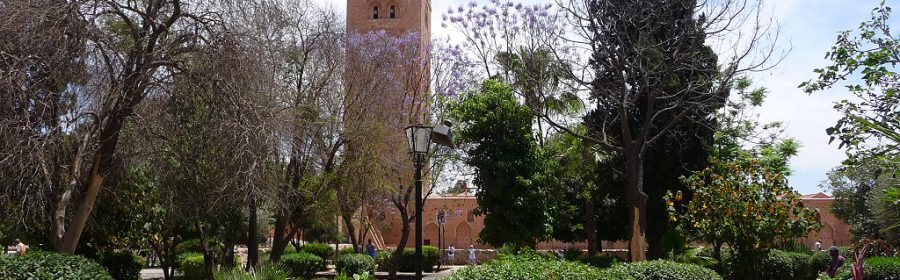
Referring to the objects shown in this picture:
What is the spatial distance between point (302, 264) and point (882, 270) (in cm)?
1451

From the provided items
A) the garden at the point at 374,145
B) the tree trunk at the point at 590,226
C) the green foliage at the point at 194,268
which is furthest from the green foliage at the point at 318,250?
the tree trunk at the point at 590,226

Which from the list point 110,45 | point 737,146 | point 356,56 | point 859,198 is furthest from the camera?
point 859,198

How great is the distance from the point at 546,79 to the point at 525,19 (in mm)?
1978

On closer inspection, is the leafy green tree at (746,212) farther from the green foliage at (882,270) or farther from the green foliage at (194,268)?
the green foliage at (194,268)

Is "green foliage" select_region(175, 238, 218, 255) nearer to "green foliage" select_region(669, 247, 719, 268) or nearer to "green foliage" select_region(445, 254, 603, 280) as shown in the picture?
"green foliage" select_region(669, 247, 719, 268)

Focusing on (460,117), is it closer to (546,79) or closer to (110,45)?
(546,79)

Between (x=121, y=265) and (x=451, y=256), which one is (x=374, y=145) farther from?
(x=451, y=256)

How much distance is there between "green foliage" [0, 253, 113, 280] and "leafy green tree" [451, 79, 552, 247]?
10.1 meters

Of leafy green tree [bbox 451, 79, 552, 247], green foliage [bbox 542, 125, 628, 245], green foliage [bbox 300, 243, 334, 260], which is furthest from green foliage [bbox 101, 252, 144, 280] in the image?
green foliage [bbox 300, 243, 334, 260]

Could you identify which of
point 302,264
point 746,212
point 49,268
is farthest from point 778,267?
point 49,268

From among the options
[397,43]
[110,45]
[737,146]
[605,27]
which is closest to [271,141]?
[110,45]

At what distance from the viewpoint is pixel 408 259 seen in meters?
26.0

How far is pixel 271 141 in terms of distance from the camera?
11.5m

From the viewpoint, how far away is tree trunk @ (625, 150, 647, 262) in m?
16.7
